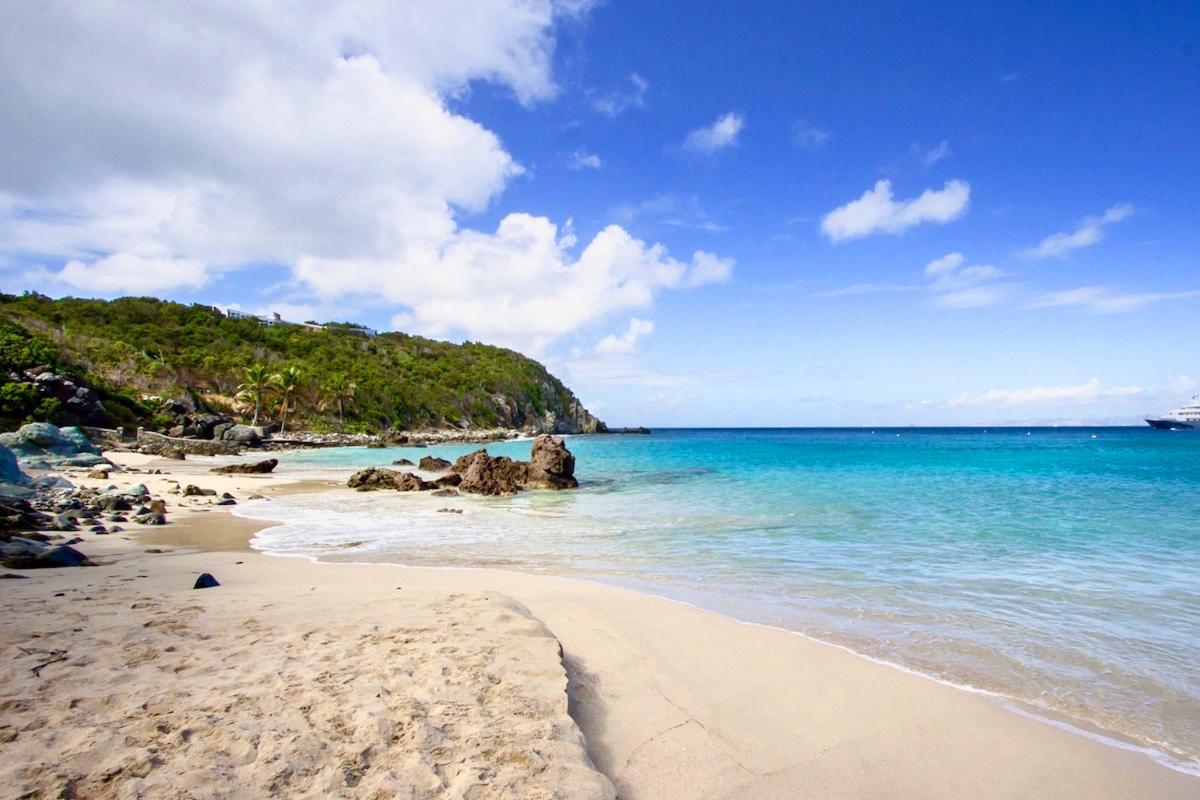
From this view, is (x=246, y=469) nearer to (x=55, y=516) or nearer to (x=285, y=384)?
(x=55, y=516)

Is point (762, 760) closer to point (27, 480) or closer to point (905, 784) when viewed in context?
point (905, 784)

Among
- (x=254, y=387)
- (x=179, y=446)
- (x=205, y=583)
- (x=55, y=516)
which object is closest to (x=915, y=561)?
(x=205, y=583)

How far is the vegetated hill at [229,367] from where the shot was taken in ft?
144

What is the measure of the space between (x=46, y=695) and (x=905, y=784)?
5.12 m

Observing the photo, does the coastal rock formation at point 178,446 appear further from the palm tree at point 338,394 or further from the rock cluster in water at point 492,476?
the palm tree at point 338,394

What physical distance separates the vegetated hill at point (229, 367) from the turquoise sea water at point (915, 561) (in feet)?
120

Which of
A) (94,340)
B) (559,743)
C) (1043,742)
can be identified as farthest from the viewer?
(94,340)

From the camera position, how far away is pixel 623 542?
484 inches

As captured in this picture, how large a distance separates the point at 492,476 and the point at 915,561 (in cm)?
1634

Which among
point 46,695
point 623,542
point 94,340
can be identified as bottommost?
point 623,542

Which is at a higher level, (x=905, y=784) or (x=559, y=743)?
(x=559, y=743)

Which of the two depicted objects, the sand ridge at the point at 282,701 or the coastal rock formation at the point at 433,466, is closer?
the sand ridge at the point at 282,701

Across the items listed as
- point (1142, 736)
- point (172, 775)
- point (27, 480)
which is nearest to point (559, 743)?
point (172, 775)

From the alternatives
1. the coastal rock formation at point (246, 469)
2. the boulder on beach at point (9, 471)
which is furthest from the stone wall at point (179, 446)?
the boulder on beach at point (9, 471)
